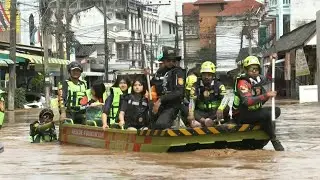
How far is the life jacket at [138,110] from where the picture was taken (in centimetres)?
1222

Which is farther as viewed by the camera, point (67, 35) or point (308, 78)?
point (67, 35)

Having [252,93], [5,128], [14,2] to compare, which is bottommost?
[5,128]

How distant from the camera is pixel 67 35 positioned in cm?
4678

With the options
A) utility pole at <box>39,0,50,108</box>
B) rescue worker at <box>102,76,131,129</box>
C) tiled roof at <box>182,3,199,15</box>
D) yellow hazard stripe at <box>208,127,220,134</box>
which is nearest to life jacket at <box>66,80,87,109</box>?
rescue worker at <box>102,76,131,129</box>

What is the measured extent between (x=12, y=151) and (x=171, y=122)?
3694 millimetres

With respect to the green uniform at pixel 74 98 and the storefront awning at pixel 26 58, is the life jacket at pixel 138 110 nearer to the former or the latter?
the green uniform at pixel 74 98

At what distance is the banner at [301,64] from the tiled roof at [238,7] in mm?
49223

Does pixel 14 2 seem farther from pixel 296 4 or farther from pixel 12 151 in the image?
pixel 296 4

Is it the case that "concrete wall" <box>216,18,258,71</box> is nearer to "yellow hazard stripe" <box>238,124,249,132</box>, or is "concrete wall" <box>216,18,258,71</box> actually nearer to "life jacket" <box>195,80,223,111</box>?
"life jacket" <box>195,80,223,111</box>

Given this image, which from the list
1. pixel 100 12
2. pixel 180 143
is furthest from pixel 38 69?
pixel 100 12

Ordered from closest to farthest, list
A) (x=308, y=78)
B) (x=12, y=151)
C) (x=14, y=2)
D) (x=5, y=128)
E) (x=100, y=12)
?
(x=12, y=151)
(x=5, y=128)
(x=14, y=2)
(x=308, y=78)
(x=100, y=12)

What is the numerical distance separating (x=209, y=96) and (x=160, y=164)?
1.85m

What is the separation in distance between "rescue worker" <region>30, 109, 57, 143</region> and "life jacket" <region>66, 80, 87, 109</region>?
0.93 metres

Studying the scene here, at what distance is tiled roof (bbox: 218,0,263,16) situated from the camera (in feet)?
300
